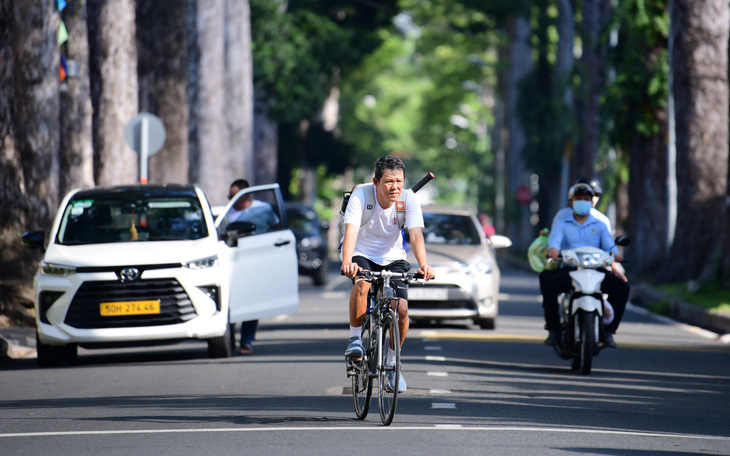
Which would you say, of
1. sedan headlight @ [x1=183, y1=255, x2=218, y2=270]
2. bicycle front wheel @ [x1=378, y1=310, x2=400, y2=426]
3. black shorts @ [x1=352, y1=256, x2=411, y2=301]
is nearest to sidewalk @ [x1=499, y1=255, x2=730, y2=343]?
sedan headlight @ [x1=183, y1=255, x2=218, y2=270]

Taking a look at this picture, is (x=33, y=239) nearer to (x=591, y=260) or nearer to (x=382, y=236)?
(x=591, y=260)

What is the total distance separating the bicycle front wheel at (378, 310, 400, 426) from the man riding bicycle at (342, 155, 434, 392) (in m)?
0.21

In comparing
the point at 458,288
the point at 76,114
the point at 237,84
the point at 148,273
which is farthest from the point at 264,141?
the point at 148,273

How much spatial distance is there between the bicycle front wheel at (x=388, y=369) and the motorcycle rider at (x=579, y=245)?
466cm

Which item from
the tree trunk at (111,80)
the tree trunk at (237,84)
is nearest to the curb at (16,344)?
the tree trunk at (111,80)

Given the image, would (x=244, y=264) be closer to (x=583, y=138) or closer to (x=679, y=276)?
(x=679, y=276)

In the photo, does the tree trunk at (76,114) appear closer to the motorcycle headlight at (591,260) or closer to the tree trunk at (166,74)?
the tree trunk at (166,74)

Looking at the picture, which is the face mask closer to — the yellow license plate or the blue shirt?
the blue shirt

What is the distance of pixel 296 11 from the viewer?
50969 mm

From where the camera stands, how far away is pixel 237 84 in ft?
128

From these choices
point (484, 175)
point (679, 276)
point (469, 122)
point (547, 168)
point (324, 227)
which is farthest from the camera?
point (469, 122)

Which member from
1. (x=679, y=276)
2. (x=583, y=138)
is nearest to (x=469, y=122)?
(x=583, y=138)

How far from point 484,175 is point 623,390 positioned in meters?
68.4

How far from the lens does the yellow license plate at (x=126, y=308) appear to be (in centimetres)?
1414
